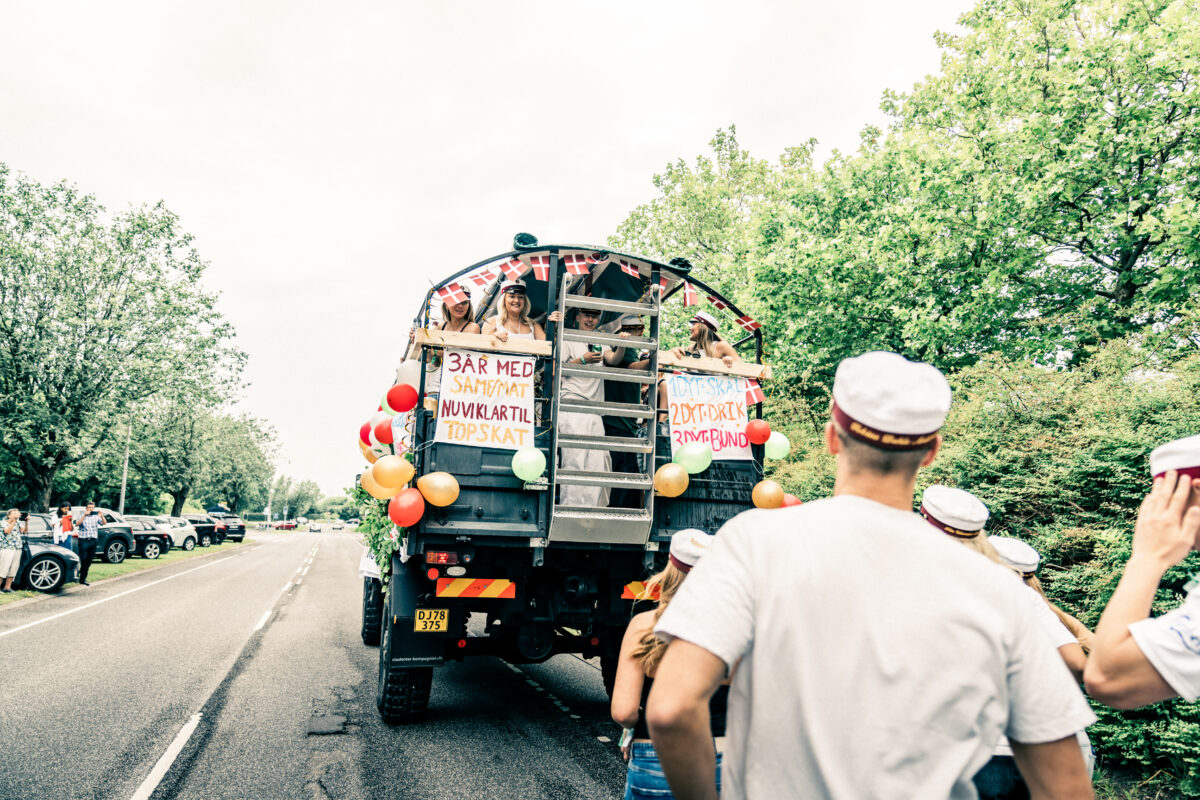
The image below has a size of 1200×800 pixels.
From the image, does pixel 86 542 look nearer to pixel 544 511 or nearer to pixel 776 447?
pixel 544 511

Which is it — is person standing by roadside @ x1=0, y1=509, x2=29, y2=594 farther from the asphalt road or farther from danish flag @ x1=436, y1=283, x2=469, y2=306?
danish flag @ x1=436, y1=283, x2=469, y2=306

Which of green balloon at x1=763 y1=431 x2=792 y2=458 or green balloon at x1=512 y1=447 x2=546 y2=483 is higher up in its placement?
green balloon at x1=763 y1=431 x2=792 y2=458

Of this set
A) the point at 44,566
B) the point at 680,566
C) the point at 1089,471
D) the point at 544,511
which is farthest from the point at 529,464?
the point at 44,566

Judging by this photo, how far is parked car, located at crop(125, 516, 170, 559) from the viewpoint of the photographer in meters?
25.5

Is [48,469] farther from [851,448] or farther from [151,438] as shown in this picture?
[851,448]

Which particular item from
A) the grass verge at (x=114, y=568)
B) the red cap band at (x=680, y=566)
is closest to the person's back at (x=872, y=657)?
the red cap band at (x=680, y=566)

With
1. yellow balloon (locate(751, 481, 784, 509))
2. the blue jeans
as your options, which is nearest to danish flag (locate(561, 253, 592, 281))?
yellow balloon (locate(751, 481, 784, 509))

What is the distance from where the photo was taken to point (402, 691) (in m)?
5.77

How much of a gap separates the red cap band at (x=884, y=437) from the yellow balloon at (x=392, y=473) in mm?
3894

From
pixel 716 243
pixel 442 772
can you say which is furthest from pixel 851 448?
pixel 716 243

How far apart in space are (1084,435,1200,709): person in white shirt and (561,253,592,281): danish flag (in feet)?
14.0

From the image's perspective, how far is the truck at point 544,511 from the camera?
509 centimetres

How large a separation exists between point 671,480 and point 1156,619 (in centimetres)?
384

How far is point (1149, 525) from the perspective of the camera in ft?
5.30
